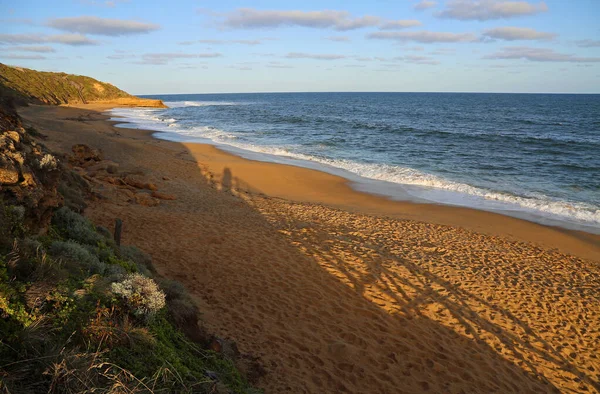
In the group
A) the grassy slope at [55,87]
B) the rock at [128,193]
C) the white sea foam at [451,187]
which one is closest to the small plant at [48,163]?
the rock at [128,193]

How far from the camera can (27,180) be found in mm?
4906

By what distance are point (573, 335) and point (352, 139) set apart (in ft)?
92.2

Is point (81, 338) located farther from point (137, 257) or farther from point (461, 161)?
point (461, 161)

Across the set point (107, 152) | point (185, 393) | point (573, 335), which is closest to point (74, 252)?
point (185, 393)

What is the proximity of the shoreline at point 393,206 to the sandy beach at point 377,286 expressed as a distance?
0.34 ft

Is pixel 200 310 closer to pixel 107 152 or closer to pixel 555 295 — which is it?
pixel 555 295

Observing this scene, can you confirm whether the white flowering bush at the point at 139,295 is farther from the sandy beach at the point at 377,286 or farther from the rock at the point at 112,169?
the rock at the point at 112,169

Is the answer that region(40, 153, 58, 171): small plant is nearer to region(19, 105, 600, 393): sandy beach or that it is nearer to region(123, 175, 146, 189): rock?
region(19, 105, 600, 393): sandy beach

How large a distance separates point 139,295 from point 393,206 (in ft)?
39.0

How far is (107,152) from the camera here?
19.3 m

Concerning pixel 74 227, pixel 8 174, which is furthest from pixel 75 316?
pixel 74 227

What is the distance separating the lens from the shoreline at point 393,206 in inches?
479

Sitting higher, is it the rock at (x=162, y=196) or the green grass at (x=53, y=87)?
the green grass at (x=53, y=87)

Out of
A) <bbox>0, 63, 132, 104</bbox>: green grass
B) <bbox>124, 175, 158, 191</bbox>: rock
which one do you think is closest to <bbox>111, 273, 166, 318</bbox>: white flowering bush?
<bbox>124, 175, 158, 191</bbox>: rock
